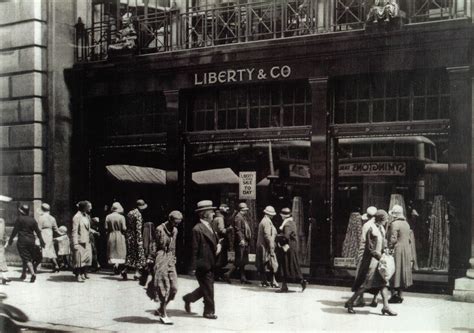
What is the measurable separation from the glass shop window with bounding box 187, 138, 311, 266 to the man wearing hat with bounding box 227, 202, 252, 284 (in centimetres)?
43

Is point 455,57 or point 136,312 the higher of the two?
point 455,57

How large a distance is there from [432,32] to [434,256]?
4496 millimetres

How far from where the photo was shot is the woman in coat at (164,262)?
37.1 feet

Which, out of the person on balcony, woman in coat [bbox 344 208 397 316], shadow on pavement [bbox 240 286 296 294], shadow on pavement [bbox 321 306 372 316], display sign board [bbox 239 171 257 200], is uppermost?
the person on balcony

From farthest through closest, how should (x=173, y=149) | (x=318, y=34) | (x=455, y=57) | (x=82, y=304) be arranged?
(x=173, y=149), (x=318, y=34), (x=455, y=57), (x=82, y=304)

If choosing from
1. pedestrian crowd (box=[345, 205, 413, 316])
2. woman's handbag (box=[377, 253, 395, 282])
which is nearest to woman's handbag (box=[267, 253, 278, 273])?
pedestrian crowd (box=[345, 205, 413, 316])

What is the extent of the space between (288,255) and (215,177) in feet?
11.3

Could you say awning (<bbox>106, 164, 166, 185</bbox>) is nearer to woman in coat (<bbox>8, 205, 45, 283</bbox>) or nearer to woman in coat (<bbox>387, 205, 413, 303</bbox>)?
woman in coat (<bbox>8, 205, 45, 283</bbox>)

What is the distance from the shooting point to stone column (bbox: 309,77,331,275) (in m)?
15.7

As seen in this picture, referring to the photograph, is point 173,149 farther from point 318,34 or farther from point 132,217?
point 318,34

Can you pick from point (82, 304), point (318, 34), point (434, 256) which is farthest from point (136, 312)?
point (318, 34)

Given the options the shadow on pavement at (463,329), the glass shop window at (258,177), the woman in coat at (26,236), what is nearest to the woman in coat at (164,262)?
the shadow on pavement at (463,329)

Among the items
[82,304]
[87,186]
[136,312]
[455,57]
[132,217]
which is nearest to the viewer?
[136,312]

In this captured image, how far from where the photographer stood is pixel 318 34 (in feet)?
51.4
